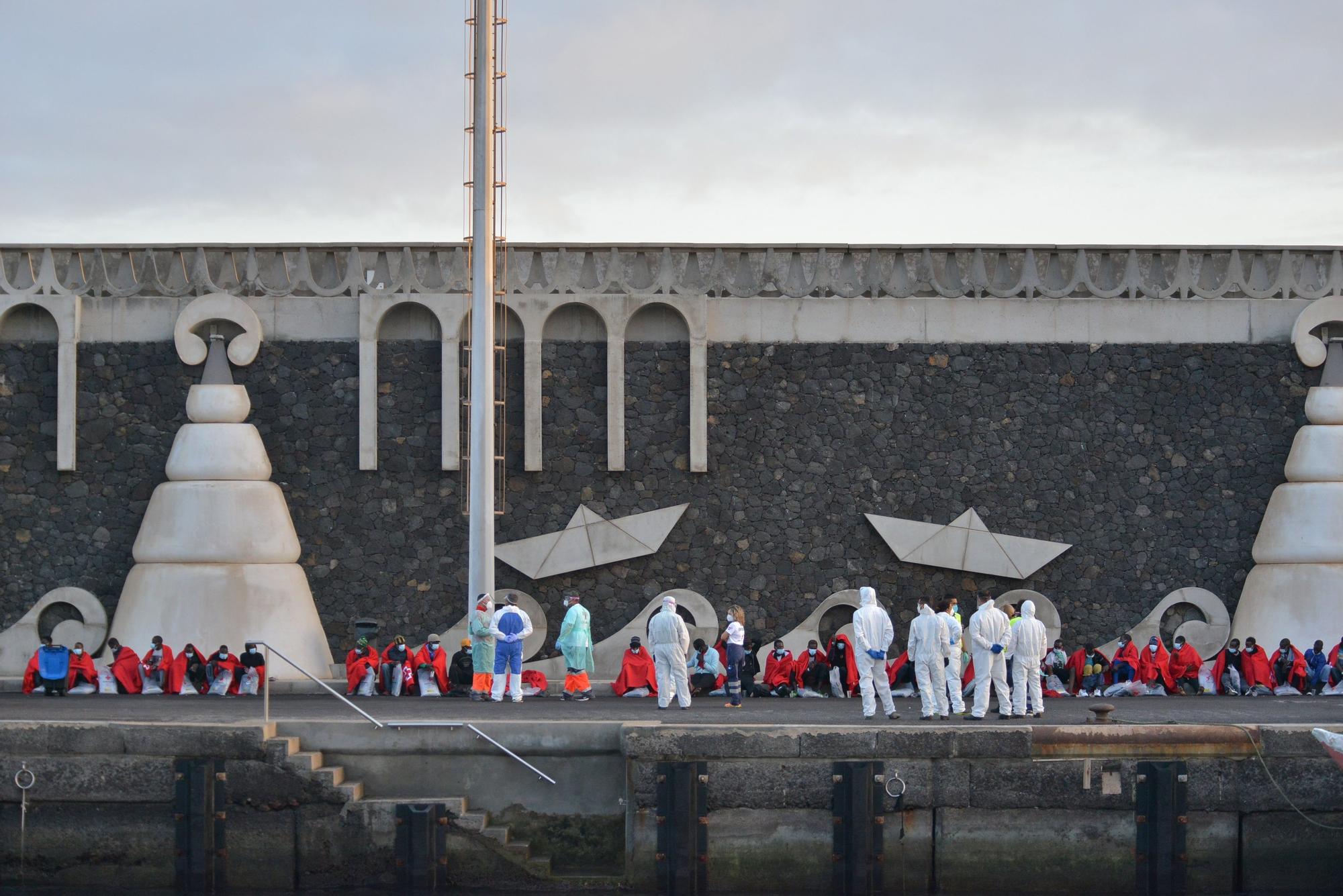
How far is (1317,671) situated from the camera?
69.6ft

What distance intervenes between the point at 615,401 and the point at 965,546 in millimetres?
4861

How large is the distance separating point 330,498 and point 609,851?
8771 millimetres

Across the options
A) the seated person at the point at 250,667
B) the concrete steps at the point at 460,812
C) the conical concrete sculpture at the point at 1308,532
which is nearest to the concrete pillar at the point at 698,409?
the seated person at the point at 250,667

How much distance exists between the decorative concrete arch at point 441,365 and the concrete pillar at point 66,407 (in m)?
3.64

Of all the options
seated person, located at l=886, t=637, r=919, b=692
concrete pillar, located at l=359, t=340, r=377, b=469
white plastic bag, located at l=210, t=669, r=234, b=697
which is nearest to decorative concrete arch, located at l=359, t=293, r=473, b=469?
concrete pillar, located at l=359, t=340, r=377, b=469

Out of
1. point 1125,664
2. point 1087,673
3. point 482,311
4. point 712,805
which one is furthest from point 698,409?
point 712,805

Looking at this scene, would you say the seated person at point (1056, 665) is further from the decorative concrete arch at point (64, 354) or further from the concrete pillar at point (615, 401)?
the decorative concrete arch at point (64, 354)

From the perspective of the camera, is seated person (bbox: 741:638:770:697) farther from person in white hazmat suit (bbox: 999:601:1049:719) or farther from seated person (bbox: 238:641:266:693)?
seated person (bbox: 238:641:266:693)

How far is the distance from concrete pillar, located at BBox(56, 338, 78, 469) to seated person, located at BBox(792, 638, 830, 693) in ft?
31.7

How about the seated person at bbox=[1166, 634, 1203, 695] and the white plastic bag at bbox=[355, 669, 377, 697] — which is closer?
the white plastic bag at bbox=[355, 669, 377, 697]

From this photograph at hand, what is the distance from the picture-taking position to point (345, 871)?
15344 mm

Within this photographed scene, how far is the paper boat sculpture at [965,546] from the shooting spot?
22844mm

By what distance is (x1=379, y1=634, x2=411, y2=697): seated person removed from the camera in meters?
20.5

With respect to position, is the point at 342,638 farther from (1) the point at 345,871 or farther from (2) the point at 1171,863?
(2) the point at 1171,863
